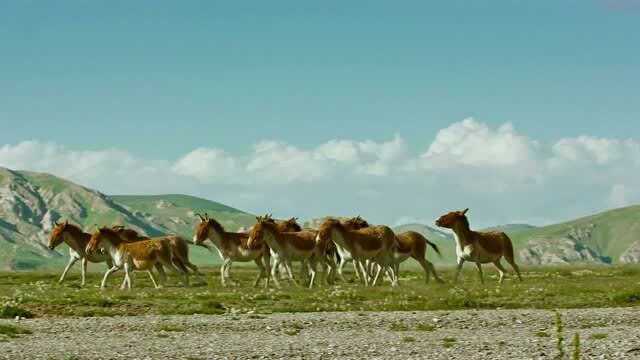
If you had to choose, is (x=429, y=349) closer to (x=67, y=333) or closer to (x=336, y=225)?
(x=67, y=333)

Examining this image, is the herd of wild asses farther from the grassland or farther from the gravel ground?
the gravel ground

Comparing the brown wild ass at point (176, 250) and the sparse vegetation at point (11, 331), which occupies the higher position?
the brown wild ass at point (176, 250)

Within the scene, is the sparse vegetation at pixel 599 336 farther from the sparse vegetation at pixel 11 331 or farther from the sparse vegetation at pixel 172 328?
the sparse vegetation at pixel 11 331

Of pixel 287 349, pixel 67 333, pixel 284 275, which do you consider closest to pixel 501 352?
pixel 287 349

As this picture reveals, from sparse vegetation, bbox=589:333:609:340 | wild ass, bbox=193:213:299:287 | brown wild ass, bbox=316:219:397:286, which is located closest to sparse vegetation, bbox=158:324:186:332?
sparse vegetation, bbox=589:333:609:340

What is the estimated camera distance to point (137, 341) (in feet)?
95.8

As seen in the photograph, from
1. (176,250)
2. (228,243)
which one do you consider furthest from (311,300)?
(176,250)

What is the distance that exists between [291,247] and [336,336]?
21.9 m

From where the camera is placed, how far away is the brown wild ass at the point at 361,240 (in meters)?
52.7

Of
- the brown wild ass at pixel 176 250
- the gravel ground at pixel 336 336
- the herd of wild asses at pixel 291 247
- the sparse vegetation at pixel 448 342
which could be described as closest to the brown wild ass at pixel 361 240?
the herd of wild asses at pixel 291 247

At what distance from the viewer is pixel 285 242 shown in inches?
2066

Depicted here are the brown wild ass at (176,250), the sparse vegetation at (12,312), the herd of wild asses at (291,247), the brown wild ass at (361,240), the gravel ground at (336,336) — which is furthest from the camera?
the brown wild ass at (176,250)

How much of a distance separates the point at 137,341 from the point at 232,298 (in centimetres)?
1373

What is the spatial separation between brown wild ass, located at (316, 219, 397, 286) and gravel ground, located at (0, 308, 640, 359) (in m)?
14.9
